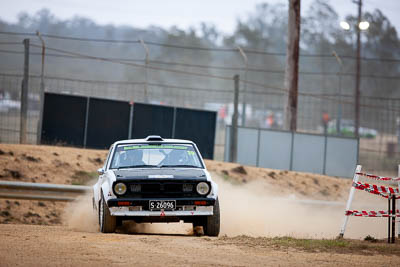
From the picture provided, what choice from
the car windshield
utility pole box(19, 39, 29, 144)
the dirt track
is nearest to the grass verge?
the dirt track

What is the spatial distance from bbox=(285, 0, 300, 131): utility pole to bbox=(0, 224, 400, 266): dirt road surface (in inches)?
565

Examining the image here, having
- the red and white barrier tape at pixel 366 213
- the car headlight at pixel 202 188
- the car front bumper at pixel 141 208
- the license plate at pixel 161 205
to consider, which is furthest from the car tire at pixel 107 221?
the red and white barrier tape at pixel 366 213

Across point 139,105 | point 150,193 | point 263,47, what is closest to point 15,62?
point 139,105

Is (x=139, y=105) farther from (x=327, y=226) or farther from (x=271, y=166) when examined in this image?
(x=327, y=226)

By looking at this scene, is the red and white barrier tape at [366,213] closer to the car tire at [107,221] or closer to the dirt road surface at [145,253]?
the dirt road surface at [145,253]

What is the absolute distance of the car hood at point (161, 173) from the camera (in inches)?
425

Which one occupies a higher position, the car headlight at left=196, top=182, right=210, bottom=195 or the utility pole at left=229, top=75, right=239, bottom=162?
the utility pole at left=229, top=75, right=239, bottom=162

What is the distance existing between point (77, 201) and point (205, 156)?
665 cm

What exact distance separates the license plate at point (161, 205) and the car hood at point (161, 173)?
1.16 ft

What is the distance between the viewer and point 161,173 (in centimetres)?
1105

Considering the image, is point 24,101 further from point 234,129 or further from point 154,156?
point 154,156

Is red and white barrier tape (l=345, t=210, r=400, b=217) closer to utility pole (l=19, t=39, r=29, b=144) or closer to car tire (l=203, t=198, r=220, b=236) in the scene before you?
car tire (l=203, t=198, r=220, b=236)

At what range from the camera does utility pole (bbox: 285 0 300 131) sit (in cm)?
2422

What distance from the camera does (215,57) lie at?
3703 inches
